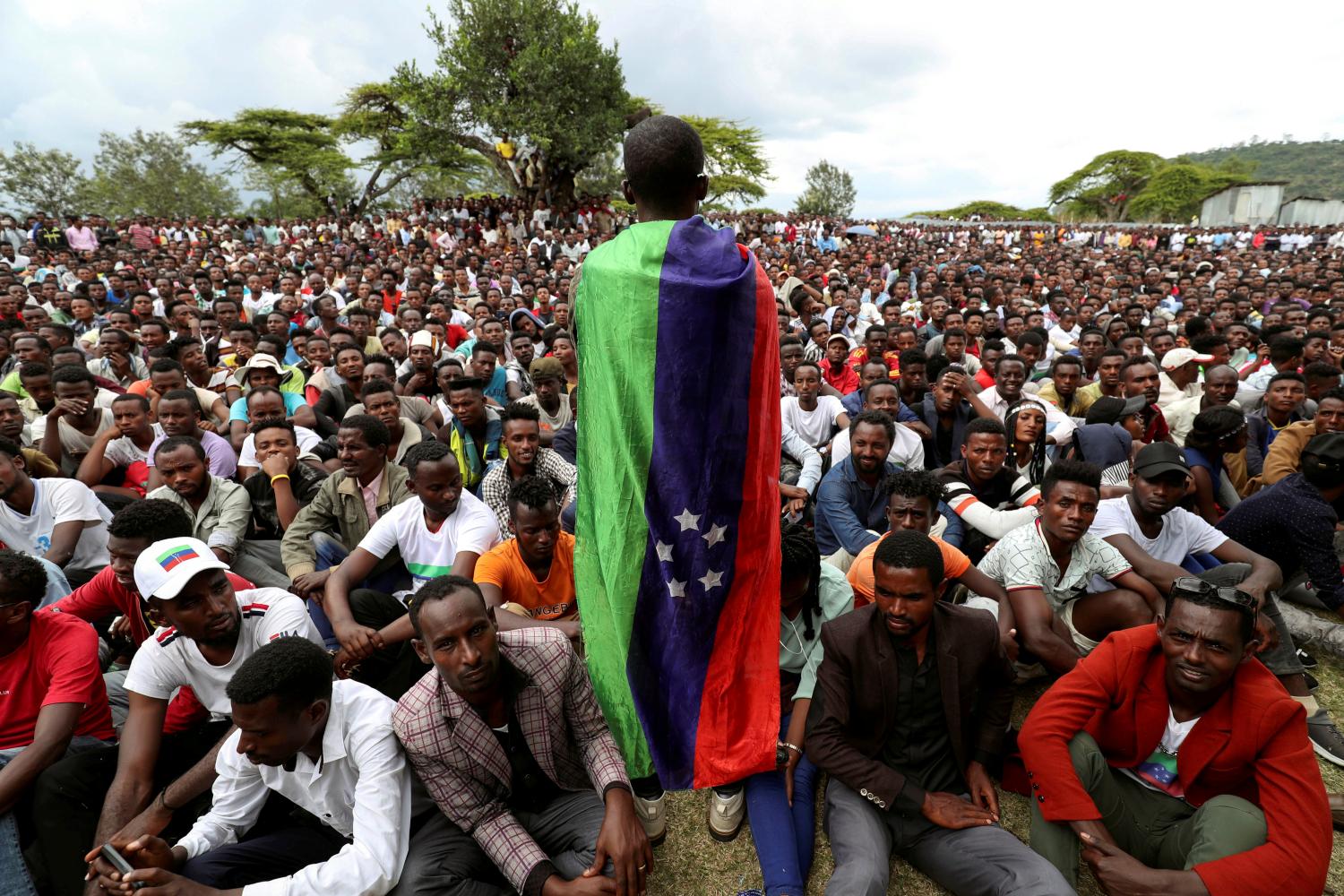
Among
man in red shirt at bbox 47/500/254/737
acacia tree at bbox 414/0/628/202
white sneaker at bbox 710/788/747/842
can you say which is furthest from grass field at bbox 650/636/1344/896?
acacia tree at bbox 414/0/628/202

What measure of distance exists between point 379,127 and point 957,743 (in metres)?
36.7

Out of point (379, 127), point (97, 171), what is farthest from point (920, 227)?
point (97, 171)

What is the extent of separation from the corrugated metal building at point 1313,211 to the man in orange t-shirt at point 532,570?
47.0m

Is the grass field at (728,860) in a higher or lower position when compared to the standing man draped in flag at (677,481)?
lower

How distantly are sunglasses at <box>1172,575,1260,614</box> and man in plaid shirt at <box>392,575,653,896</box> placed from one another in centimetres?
200

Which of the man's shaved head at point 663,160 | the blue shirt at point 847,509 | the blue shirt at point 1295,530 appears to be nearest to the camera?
the man's shaved head at point 663,160

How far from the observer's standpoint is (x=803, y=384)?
588cm

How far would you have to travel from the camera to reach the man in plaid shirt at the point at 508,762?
7.42 feet

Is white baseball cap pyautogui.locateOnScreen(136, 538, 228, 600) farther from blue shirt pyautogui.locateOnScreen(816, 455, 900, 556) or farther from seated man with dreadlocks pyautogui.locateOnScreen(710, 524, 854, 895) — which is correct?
blue shirt pyautogui.locateOnScreen(816, 455, 900, 556)

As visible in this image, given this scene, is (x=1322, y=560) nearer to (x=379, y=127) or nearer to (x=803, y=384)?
(x=803, y=384)

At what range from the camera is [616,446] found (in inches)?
85.4

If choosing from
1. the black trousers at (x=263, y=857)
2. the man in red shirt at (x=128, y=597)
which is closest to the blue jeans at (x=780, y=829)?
the black trousers at (x=263, y=857)

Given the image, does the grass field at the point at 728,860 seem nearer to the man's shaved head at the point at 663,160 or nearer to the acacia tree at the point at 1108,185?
the man's shaved head at the point at 663,160

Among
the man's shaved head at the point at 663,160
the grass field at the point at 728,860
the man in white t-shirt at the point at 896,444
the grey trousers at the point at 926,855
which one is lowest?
the grass field at the point at 728,860
